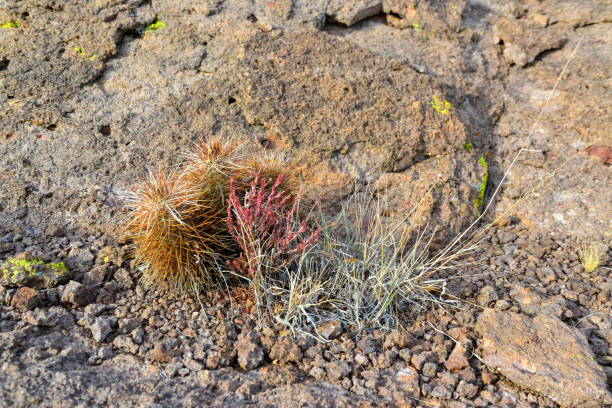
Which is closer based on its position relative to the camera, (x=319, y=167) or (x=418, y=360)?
(x=418, y=360)

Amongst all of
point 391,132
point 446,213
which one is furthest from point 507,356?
point 391,132

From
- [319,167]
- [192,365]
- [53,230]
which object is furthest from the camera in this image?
[319,167]

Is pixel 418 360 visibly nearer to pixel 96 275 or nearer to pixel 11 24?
pixel 96 275

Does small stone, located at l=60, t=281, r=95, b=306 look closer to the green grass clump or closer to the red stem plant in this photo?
the red stem plant

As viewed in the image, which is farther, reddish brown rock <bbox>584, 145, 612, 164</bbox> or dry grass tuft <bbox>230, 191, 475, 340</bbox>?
reddish brown rock <bbox>584, 145, 612, 164</bbox>

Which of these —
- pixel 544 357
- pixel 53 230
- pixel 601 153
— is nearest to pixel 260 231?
pixel 53 230

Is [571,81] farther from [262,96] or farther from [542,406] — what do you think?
[542,406]

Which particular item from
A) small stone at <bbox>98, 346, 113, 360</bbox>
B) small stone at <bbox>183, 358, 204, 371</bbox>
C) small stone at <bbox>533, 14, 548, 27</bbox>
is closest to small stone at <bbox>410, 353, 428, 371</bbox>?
small stone at <bbox>183, 358, 204, 371</bbox>
